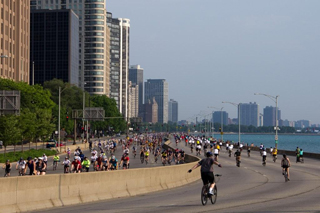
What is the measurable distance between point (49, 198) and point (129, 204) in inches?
111

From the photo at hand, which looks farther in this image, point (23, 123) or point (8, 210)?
point (23, 123)

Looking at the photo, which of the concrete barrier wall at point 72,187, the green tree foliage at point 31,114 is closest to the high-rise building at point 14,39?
the green tree foliage at point 31,114

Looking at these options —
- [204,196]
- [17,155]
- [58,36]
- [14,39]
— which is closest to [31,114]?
[17,155]

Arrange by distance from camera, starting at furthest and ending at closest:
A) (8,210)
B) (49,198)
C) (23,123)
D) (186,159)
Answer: (23,123) → (186,159) → (49,198) → (8,210)

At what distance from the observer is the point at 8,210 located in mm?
17297

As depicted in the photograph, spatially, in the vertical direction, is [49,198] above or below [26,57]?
below

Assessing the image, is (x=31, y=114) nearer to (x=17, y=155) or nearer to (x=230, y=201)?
(x=17, y=155)

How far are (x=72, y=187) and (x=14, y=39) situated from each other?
103 metres

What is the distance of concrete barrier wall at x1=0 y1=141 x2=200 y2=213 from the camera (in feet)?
57.9

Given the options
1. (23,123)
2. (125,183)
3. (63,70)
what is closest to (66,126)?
(23,123)

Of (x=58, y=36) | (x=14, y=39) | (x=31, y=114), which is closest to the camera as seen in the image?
(x=31, y=114)

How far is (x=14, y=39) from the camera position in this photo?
391 feet

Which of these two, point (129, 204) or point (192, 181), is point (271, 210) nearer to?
point (129, 204)

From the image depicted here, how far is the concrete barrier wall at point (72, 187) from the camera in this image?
17.7m
